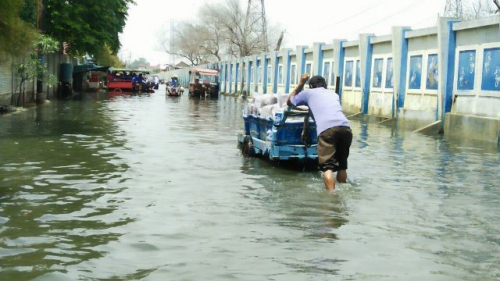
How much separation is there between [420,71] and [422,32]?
4.53 feet

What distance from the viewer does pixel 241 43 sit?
79.6 m

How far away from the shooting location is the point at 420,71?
24.1m

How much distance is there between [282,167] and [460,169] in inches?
128

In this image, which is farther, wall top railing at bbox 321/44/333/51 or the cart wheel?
wall top railing at bbox 321/44/333/51

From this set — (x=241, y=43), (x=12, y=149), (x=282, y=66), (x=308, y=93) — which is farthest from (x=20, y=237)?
(x=241, y=43)

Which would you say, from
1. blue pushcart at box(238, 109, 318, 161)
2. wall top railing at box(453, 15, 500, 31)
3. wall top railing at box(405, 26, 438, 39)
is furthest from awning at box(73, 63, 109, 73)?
blue pushcart at box(238, 109, 318, 161)

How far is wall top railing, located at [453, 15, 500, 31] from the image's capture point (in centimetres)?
1884

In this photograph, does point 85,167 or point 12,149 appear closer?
point 85,167

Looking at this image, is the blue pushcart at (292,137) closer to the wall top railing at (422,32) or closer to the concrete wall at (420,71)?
the concrete wall at (420,71)

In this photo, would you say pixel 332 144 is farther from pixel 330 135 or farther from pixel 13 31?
pixel 13 31

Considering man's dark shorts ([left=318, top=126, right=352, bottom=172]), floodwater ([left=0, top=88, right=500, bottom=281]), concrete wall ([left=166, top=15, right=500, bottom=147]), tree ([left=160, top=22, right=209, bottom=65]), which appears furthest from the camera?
tree ([left=160, top=22, right=209, bottom=65])

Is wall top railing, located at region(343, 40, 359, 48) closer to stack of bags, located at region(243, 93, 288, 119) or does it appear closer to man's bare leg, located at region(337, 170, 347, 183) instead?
stack of bags, located at region(243, 93, 288, 119)

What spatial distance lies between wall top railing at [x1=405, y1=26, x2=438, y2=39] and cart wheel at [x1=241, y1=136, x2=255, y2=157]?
38.7 ft

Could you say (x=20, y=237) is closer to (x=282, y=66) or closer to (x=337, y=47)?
(x=337, y=47)
